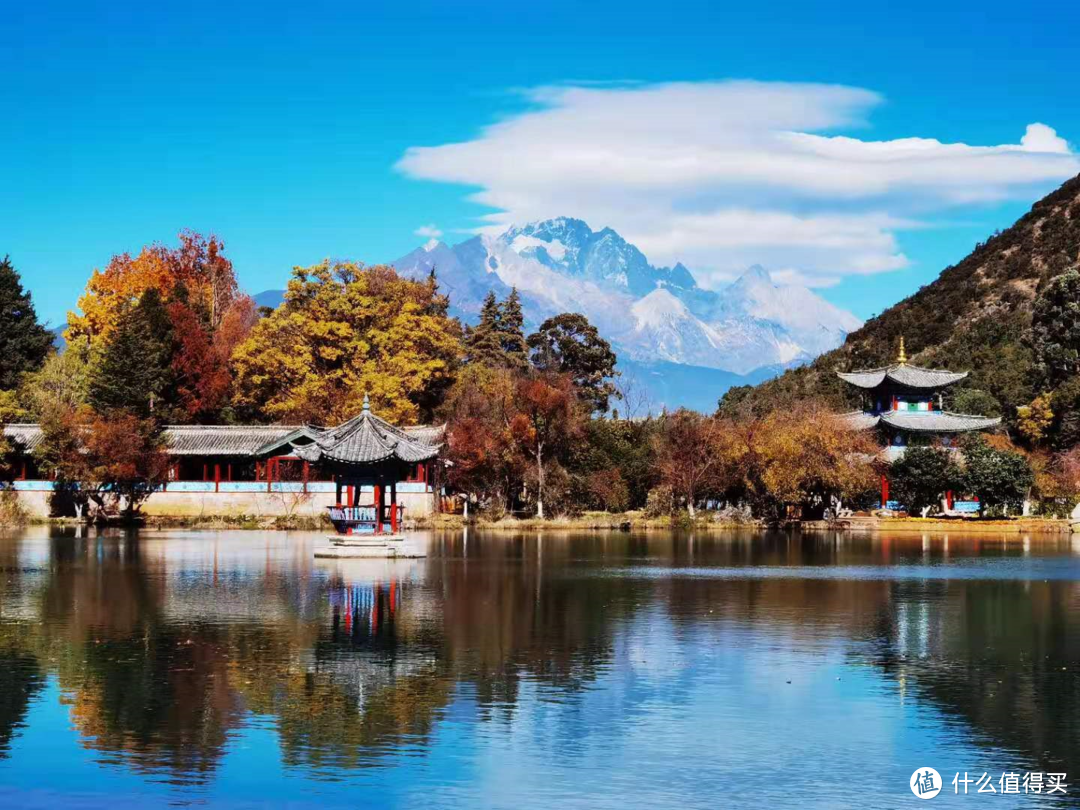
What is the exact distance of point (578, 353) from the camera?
9519 cm

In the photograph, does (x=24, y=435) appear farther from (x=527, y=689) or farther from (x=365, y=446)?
(x=527, y=689)

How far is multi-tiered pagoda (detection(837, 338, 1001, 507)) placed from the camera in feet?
235

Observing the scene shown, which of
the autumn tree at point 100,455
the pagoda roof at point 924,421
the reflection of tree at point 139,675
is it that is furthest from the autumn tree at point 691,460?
the reflection of tree at point 139,675

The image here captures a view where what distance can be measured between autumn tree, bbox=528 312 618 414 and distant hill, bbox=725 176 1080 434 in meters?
10.2

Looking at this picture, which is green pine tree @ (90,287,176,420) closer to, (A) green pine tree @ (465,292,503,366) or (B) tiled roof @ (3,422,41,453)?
(B) tiled roof @ (3,422,41,453)

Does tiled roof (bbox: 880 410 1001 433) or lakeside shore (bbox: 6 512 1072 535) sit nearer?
lakeside shore (bbox: 6 512 1072 535)

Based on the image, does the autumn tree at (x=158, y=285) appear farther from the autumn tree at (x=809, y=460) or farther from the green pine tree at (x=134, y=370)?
the autumn tree at (x=809, y=460)

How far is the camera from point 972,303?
351ft

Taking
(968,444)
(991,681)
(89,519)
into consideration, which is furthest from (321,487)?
(991,681)

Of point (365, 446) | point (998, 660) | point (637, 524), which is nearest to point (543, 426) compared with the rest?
point (637, 524)

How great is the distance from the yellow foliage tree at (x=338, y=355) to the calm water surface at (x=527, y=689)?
31012 mm

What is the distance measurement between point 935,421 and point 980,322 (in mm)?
27651

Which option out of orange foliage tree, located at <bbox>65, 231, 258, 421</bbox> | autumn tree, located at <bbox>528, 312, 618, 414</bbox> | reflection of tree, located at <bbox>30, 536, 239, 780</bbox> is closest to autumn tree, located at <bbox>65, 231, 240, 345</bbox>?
orange foliage tree, located at <bbox>65, 231, 258, 421</bbox>

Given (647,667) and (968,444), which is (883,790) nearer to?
(647,667)
